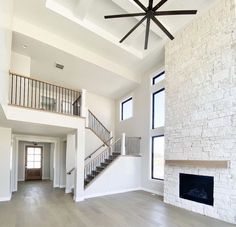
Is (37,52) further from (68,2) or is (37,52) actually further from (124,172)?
(124,172)

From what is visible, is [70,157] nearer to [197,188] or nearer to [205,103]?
[197,188]

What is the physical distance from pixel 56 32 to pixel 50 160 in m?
8.81

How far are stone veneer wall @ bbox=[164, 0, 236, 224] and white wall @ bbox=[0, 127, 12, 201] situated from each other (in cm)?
515

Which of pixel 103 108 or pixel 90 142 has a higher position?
pixel 103 108

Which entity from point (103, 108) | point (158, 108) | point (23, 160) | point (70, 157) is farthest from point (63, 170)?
point (158, 108)

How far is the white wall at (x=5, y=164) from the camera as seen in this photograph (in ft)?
20.6

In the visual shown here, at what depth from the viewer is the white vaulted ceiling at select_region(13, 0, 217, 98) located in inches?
229

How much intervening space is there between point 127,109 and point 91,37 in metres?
4.57

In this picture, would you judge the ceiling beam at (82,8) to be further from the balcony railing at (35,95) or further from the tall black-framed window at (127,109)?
the tall black-framed window at (127,109)

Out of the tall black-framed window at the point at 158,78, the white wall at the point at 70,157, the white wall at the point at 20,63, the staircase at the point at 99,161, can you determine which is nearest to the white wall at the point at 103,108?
the staircase at the point at 99,161

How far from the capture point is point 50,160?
1280 cm

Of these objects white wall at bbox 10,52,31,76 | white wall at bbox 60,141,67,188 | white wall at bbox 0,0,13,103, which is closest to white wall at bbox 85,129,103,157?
white wall at bbox 60,141,67,188

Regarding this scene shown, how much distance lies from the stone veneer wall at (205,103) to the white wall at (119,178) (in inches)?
79.8

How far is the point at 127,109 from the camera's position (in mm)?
10461
